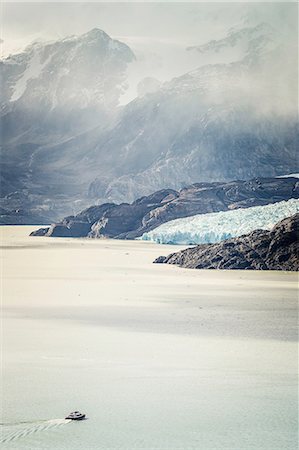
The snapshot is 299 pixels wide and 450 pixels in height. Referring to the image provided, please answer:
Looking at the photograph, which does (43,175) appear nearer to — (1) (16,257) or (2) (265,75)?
(2) (265,75)

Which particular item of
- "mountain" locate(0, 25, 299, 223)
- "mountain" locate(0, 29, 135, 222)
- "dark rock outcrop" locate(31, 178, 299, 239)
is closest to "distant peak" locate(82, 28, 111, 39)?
"mountain" locate(0, 29, 135, 222)

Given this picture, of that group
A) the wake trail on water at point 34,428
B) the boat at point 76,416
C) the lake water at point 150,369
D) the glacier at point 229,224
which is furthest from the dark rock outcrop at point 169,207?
the wake trail on water at point 34,428

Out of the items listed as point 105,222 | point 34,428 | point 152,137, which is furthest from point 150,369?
point 152,137

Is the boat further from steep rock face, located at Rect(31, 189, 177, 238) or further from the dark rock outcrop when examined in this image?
steep rock face, located at Rect(31, 189, 177, 238)

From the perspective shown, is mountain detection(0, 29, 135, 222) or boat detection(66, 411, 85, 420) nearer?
boat detection(66, 411, 85, 420)

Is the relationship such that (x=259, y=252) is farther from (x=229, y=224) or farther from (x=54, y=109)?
(x=54, y=109)
